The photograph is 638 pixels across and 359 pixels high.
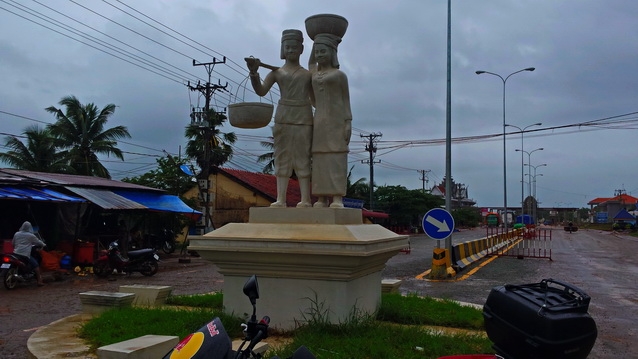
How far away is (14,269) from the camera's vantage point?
12.2m

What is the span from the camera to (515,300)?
3244mm

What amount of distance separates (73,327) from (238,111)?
112 inches

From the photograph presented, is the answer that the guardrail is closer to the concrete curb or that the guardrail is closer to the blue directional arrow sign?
the blue directional arrow sign

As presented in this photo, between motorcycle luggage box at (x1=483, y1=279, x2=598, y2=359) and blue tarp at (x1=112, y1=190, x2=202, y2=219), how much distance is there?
52.2 feet

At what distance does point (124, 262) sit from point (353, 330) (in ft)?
36.3

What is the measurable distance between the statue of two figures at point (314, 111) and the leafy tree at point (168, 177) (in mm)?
19958

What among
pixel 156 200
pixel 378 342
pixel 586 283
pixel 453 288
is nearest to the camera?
pixel 378 342

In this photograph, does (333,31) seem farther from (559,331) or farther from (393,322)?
(559,331)

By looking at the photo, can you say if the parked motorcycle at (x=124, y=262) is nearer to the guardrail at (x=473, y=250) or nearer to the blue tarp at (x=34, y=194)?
the blue tarp at (x=34, y=194)

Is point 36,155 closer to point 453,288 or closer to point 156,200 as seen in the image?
point 156,200

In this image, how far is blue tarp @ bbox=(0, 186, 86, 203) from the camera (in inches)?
543

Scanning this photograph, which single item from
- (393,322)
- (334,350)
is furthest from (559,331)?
(393,322)

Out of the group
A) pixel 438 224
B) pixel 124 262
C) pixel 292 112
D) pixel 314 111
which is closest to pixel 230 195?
pixel 124 262

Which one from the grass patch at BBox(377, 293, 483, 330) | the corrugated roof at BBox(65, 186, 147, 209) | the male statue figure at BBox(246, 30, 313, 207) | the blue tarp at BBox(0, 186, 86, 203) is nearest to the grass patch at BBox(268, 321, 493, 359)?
the grass patch at BBox(377, 293, 483, 330)
